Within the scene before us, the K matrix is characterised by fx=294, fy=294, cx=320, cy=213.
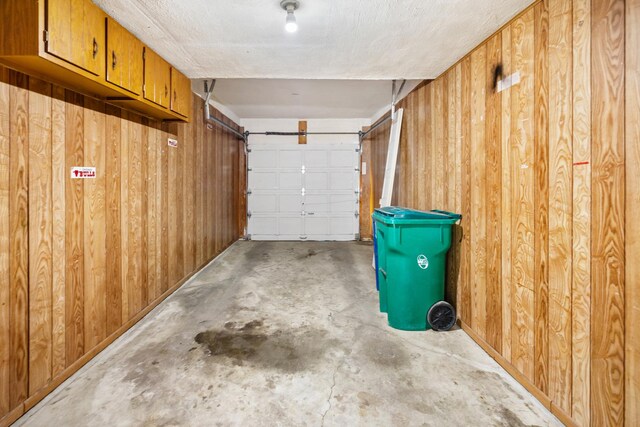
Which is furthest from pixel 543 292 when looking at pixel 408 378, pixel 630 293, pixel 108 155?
pixel 108 155

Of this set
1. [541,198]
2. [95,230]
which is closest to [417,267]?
[541,198]

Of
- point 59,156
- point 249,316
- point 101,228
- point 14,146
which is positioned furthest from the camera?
point 249,316

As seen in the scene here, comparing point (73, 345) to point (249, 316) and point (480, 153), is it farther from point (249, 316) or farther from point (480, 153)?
point (480, 153)

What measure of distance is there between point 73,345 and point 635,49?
3221mm

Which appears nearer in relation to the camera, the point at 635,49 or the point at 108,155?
the point at 635,49

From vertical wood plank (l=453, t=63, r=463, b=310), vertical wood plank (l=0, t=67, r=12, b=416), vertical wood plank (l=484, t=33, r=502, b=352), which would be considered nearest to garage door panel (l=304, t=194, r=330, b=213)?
vertical wood plank (l=453, t=63, r=463, b=310)

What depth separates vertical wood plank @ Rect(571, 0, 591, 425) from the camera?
4.34ft

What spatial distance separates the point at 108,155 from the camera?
2162mm

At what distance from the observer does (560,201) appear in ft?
4.83

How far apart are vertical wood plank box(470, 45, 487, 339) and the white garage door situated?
155 inches

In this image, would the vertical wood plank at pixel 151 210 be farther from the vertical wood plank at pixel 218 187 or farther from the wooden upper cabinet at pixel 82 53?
the vertical wood plank at pixel 218 187

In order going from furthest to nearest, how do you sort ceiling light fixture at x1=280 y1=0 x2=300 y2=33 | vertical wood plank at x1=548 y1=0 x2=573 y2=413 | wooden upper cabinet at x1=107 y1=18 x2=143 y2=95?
wooden upper cabinet at x1=107 y1=18 x2=143 y2=95, ceiling light fixture at x1=280 y1=0 x2=300 y2=33, vertical wood plank at x1=548 y1=0 x2=573 y2=413

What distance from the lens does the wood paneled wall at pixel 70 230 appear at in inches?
57.6

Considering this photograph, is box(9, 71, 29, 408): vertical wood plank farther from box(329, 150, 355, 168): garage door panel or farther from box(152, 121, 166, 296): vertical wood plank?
box(329, 150, 355, 168): garage door panel
